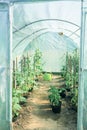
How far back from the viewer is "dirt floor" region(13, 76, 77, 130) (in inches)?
283

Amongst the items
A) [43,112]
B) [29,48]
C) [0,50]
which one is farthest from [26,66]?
[0,50]

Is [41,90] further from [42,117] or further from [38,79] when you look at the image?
[42,117]

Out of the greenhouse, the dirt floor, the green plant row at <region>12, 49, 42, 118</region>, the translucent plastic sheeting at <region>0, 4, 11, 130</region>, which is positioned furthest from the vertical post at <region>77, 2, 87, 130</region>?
the green plant row at <region>12, 49, 42, 118</region>

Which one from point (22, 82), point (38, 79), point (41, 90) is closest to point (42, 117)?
point (22, 82)

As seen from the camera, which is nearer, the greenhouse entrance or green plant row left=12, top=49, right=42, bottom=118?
the greenhouse entrance

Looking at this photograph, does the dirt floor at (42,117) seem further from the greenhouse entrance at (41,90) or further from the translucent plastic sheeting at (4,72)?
the translucent plastic sheeting at (4,72)

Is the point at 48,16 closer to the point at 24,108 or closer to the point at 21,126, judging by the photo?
the point at 24,108

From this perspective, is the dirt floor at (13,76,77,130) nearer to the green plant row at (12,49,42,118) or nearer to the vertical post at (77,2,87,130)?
the green plant row at (12,49,42,118)

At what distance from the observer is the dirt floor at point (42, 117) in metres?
7.20

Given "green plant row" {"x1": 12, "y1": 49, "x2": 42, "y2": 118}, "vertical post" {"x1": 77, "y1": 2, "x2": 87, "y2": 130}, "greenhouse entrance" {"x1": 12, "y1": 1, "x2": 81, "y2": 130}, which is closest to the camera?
"vertical post" {"x1": 77, "y1": 2, "x2": 87, "y2": 130}

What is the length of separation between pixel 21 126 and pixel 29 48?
7886 mm

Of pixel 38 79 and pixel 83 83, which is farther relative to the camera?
pixel 38 79

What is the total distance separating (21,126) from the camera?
717 centimetres

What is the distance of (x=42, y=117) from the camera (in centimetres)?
798
